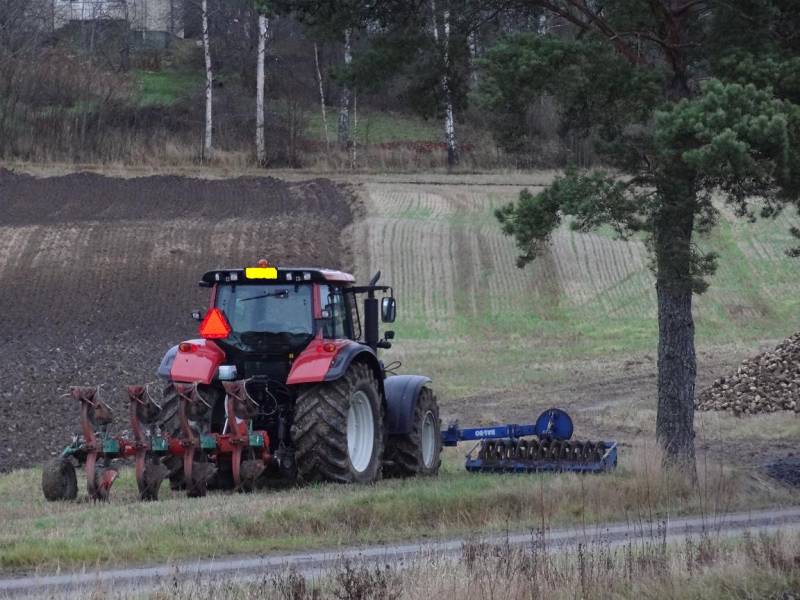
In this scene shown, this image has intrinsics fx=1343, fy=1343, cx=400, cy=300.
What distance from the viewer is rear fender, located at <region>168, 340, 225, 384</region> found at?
47.0ft

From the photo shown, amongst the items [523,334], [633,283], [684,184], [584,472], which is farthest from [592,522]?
[633,283]

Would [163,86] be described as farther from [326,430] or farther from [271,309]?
[326,430]

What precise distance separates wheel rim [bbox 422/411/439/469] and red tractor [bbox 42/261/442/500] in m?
0.63

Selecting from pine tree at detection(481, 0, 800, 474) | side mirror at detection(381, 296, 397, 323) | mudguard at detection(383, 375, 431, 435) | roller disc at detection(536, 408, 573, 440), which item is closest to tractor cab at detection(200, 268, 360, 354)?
side mirror at detection(381, 296, 397, 323)

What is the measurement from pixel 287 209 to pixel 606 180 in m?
28.1

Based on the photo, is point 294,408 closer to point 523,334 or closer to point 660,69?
point 660,69

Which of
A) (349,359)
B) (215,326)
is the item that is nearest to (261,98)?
(215,326)

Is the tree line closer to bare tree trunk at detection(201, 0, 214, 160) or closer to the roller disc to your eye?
the roller disc

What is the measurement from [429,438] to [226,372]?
331 centimetres

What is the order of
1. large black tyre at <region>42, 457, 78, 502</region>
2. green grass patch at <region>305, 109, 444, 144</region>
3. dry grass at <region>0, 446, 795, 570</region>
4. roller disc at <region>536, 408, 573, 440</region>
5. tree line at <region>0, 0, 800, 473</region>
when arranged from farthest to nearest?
green grass patch at <region>305, 109, 444, 144</region>, roller disc at <region>536, 408, 573, 440</region>, tree line at <region>0, 0, 800, 473</region>, large black tyre at <region>42, 457, 78, 502</region>, dry grass at <region>0, 446, 795, 570</region>

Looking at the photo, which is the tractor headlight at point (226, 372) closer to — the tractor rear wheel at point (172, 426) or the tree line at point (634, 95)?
the tractor rear wheel at point (172, 426)

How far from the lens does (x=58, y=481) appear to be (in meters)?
13.4

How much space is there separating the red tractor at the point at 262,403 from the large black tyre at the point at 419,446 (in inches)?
2.4

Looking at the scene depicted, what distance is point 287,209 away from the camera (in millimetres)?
42531
